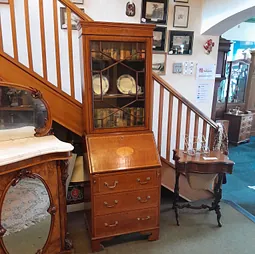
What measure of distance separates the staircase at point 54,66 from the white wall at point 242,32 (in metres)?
3.55

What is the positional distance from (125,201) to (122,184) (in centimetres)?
16

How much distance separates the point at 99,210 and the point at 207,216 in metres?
1.28

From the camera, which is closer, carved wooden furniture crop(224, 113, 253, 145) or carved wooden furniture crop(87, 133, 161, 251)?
carved wooden furniture crop(87, 133, 161, 251)

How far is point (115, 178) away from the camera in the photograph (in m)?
2.02

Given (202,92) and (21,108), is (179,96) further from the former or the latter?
(21,108)

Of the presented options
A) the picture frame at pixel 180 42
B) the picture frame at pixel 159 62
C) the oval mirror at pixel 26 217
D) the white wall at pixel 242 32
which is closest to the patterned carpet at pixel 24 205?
the oval mirror at pixel 26 217

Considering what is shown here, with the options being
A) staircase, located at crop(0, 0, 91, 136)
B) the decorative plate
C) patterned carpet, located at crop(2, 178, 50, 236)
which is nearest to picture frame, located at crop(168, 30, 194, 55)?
staircase, located at crop(0, 0, 91, 136)

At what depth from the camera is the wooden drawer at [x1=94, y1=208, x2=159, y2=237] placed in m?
2.08

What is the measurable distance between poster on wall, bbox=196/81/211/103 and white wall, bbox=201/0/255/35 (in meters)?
0.71

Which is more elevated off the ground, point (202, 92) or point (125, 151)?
point (202, 92)

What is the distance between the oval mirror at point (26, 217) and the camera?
66.2 inches

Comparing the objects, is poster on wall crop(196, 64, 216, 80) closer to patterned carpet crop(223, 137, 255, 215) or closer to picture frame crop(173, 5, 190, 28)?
picture frame crop(173, 5, 190, 28)

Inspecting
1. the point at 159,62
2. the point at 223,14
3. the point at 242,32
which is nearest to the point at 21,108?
the point at 159,62

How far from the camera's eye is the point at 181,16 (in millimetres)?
3291
